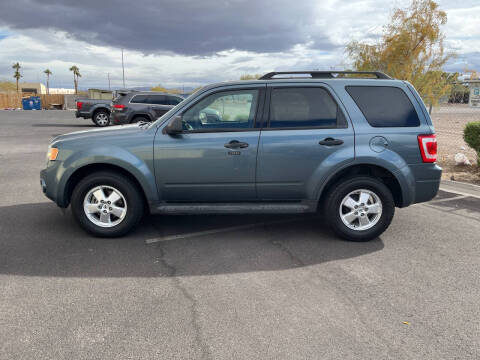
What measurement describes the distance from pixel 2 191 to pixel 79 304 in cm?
494

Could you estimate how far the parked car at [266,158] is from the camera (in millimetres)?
4746

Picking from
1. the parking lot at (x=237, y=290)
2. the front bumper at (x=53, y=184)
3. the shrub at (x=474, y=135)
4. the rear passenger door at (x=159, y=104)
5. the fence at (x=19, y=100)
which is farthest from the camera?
the fence at (x=19, y=100)

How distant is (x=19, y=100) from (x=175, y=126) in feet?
197

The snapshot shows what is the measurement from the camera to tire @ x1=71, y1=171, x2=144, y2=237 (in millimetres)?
4801

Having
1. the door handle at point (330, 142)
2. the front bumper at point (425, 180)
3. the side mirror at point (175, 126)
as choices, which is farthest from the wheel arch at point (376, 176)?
the side mirror at point (175, 126)

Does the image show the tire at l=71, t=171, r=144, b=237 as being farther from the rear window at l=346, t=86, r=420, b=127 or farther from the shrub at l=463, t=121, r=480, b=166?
the shrub at l=463, t=121, r=480, b=166

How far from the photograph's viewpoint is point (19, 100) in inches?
2219

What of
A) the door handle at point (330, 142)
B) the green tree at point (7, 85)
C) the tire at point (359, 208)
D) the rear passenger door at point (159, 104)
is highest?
the green tree at point (7, 85)

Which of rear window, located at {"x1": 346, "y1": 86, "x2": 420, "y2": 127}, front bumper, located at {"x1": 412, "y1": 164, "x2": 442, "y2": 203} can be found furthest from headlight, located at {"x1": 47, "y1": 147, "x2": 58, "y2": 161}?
front bumper, located at {"x1": 412, "y1": 164, "x2": 442, "y2": 203}

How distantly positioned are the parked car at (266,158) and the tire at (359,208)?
0.04 ft

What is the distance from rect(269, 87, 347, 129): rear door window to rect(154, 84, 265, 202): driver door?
21 centimetres

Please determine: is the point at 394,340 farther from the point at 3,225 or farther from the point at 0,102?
the point at 0,102

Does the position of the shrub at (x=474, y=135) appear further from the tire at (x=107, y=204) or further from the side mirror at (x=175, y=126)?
the tire at (x=107, y=204)

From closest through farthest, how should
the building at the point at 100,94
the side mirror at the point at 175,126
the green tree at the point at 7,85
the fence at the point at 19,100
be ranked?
the side mirror at the point at 175,126
the building at the point at 100,94
the fence at the point at 19,100
the green tree at the point at 7,85
